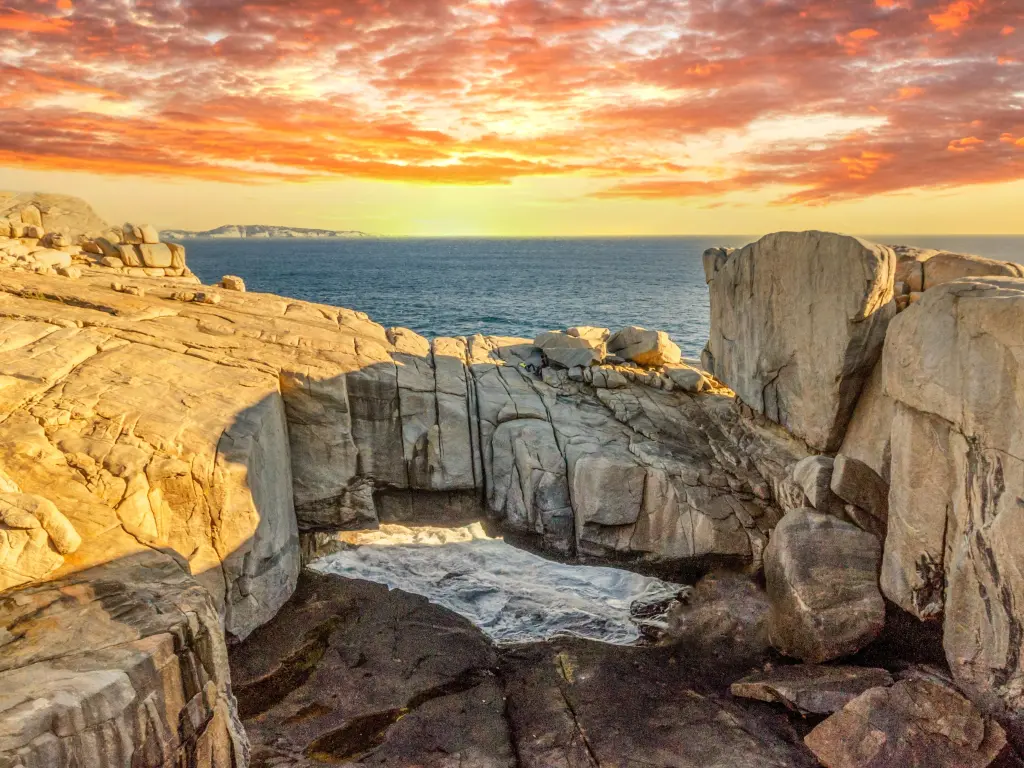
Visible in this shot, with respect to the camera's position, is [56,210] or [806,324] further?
[56,210]

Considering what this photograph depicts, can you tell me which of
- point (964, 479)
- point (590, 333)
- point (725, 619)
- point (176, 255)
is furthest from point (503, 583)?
point (176, 255)

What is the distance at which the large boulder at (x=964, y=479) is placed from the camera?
34.8 feet

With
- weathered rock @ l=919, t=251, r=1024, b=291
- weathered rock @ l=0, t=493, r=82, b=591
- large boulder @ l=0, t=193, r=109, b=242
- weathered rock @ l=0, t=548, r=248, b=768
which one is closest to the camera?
weathered rock @ l=0, t=548, r=248, b=768

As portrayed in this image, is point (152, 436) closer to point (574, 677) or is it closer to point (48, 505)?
point (48, 505)

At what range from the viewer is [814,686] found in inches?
486

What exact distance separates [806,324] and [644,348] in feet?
24.4

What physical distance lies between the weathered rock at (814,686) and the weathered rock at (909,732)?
0.56m

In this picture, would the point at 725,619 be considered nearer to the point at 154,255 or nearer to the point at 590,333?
the point at 590,333

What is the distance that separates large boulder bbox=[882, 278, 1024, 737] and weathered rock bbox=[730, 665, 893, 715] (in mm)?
1454

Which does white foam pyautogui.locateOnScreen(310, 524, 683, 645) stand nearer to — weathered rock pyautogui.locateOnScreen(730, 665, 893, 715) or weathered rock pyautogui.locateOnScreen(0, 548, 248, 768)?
weathered rock pyautogui.locateOnScreen(730, 665, 893, 715)

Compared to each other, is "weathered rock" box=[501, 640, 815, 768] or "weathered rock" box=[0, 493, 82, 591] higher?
"weathered rock" box=[0, 493, 82, 591]

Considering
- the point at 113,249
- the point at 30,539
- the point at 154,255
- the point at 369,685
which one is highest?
the point at 113,249

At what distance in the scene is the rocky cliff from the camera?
9.84 meters

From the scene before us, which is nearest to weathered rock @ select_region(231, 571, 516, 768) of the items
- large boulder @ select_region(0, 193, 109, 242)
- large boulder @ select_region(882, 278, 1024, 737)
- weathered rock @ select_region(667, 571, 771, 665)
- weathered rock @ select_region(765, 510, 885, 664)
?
weathered rock @ select_region(667, 571, 771, 665)
